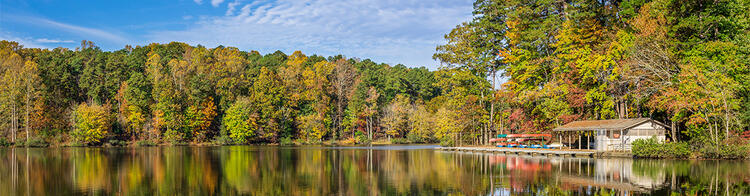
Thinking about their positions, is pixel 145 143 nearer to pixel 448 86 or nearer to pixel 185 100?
pixel 185 100

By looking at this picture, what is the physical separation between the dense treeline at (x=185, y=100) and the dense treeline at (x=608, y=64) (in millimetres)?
35516

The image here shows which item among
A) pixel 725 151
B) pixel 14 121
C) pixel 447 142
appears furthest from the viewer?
pixel 14 121

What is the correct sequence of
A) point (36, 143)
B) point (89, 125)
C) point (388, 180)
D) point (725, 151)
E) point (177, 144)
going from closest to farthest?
point (388, 180), point (725, 151), point (36, 143), point (89, 125), point (177, 144)

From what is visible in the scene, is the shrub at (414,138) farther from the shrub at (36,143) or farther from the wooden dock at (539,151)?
the shrub at (36,143)

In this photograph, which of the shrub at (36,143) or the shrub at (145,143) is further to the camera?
the shrub at (145,143)

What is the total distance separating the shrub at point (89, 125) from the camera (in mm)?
73750

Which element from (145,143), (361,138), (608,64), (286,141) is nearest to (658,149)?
(608,64)

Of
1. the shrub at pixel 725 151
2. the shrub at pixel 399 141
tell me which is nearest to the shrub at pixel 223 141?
the shrub at pixel 399 141

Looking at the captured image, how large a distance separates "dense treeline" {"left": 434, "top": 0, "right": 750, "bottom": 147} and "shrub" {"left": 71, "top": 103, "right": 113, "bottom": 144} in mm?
47513

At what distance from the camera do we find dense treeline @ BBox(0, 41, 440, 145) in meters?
76.4

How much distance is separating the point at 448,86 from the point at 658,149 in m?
25.8

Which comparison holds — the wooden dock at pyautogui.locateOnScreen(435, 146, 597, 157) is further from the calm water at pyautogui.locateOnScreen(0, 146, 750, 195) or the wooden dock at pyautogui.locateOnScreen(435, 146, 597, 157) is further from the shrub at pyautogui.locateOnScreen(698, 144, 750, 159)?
the calm water at pyautogui.locateOnScreen(0, 146, 750, 195)

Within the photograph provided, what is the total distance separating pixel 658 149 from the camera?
1459 inches

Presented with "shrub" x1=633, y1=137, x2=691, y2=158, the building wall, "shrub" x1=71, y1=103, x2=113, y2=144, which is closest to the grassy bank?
"shrub" x1=71, y1=103, x2=113, y2=144
